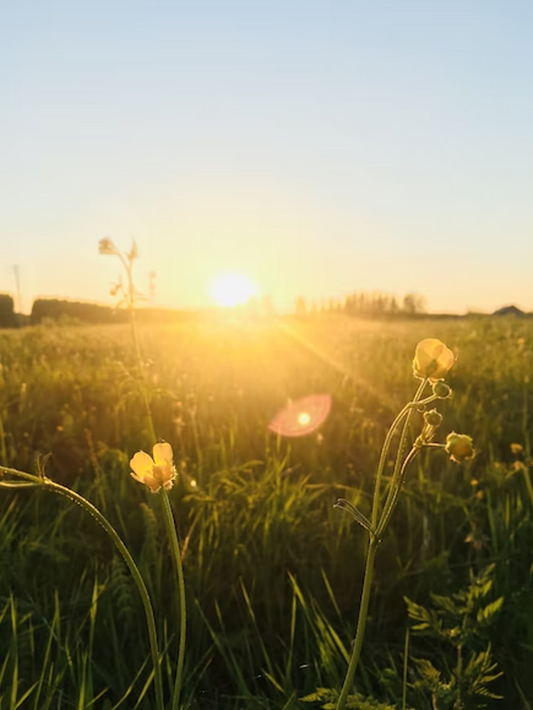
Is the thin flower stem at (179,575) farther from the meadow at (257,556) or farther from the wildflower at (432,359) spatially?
the wildflower at (432,359)

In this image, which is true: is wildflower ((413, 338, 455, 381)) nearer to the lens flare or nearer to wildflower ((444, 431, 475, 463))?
wildflower ((444, 431, 475, 463))

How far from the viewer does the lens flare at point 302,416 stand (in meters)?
3.60

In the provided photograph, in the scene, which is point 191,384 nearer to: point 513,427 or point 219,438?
point 219,438

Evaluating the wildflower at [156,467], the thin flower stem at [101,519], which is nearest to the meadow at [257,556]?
the thin flower stem at [101,519]

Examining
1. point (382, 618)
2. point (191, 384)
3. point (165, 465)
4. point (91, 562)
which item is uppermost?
point (165, 465)

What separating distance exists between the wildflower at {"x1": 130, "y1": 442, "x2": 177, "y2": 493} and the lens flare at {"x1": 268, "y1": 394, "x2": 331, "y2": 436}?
2.29 m

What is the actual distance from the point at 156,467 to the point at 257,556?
148cm

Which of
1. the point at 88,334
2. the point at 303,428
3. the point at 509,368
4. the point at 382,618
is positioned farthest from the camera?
the point at 88,334

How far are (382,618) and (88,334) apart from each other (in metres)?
5.50

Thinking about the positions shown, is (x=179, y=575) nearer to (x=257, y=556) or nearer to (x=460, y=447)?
(x=460, y=447)

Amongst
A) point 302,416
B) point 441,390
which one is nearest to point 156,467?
point 441,390

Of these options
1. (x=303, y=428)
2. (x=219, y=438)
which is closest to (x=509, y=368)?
(x=303, y=428)

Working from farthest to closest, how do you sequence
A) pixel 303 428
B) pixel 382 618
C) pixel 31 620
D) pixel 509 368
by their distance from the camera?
pixel 509 368
pixel 303 428
pixel 382 618
pixel 31 620

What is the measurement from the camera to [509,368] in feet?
16.5
